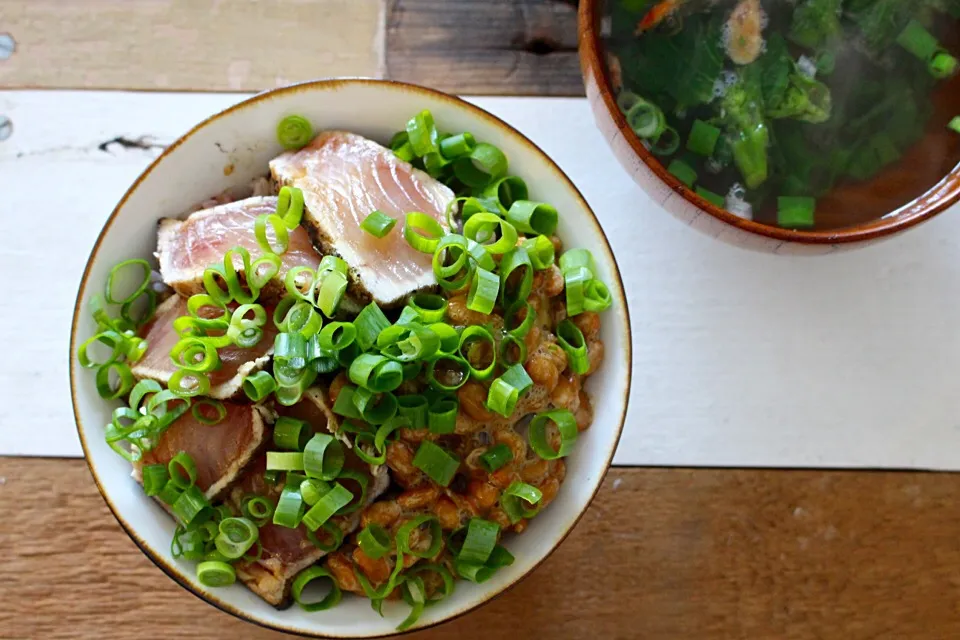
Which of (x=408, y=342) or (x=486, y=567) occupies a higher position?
(x=408, y=342)

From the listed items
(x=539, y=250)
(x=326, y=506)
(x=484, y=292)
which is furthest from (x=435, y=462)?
(x=539, y=250)

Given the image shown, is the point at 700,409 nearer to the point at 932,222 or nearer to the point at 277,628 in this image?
the point at 932,222

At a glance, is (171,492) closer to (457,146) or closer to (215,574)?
(215,574)

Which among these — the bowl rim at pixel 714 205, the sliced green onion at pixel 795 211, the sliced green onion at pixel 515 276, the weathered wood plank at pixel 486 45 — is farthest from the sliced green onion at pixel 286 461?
the sliced green onion at pixel 795 211

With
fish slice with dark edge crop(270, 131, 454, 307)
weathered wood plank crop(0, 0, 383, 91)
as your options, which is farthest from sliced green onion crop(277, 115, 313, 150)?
weathered wood plank crop(0, 0, 383, 91)

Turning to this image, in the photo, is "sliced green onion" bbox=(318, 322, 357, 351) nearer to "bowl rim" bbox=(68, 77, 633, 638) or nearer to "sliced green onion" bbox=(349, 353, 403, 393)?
"sliced green onion" bbox=(349, 353, 403, 393)

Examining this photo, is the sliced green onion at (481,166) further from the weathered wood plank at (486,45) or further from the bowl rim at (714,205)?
the weathered wood plank at (486,45)

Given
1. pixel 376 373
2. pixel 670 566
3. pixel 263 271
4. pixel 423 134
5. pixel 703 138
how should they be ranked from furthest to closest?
pixel 670 566 → pixel 703 138 → pixel 423 134 → pixel 263 271 → pixel 376 373
